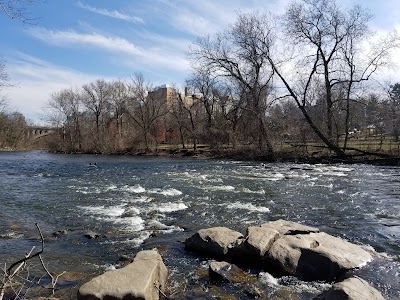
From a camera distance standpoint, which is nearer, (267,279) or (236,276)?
(267,279)

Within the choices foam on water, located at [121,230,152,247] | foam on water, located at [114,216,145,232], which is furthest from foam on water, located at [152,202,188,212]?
foam on water, located at [121,230,152,247]

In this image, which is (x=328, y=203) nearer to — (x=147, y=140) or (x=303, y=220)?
(x=303, y=220)

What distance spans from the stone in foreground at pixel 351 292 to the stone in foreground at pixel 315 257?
134cm

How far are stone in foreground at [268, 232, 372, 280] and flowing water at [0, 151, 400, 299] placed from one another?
0.31 m

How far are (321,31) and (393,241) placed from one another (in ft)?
100.0

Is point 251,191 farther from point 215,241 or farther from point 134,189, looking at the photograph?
point 215,241

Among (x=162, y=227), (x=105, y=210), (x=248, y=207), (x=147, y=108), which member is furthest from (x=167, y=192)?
(x=147, y=108)

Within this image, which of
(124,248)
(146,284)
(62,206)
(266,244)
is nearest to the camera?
(146,284)

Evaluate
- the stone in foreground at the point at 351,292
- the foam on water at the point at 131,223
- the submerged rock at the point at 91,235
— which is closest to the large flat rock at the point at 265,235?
the stone in foreground at the point at 351,292

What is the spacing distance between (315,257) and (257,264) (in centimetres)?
116

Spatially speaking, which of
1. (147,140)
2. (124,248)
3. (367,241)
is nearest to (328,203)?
(367,241)

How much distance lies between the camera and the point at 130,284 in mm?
5789

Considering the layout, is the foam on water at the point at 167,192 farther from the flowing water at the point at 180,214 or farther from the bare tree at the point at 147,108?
the bare tree at the point at 147,108

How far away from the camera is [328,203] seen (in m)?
14.0
